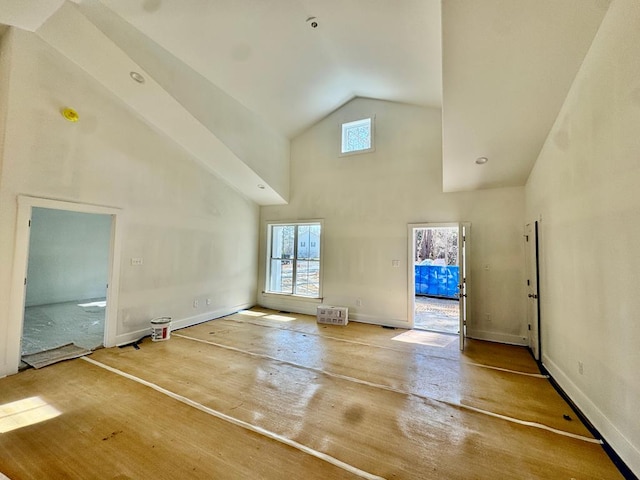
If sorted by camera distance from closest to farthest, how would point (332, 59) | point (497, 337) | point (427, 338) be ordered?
point (332, 59) < point (497, 337) < point (427, 338)

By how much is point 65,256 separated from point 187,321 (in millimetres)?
4751

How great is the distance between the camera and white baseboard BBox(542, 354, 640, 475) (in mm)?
1886

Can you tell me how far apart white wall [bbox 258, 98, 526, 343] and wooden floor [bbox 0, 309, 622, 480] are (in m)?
1.24

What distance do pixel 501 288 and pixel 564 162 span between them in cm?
250

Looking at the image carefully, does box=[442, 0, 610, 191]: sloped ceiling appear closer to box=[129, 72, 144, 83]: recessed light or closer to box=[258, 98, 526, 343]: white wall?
box=[258, 98, 526, 343]: white wall

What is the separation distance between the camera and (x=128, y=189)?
4.49 m

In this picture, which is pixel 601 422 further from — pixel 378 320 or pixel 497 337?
pixel 378 320

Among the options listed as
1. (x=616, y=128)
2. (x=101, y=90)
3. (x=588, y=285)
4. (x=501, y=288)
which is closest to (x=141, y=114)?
(x=101, y=90)

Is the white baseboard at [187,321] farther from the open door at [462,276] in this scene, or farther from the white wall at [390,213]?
the open door at [462,276]

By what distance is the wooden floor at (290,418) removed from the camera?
6.40 ft

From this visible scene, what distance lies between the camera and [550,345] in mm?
3502

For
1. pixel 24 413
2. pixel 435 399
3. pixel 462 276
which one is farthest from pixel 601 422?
pixel 24 413

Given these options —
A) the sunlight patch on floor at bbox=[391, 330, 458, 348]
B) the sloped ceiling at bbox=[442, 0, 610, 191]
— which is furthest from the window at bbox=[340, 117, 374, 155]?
Result: the sunlight patch on floor at bbox=[391, 330, 458, 348]

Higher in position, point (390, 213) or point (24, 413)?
point (390, 213)
